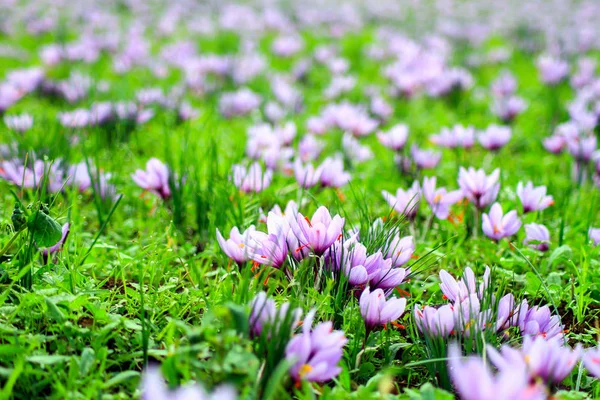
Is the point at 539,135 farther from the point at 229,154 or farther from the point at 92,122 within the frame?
the point at 92,122

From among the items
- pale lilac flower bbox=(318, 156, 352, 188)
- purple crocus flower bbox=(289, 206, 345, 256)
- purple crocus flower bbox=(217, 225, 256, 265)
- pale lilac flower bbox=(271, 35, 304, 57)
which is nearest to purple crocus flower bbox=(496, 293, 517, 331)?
purple crocus flower bbox=(289, 206, 345, 256)

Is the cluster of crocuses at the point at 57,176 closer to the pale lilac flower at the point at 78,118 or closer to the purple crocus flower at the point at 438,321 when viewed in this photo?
the pale lilac flower at the point at 78,118

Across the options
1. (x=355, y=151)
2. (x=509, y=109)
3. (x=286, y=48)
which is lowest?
(x=355, y=151)

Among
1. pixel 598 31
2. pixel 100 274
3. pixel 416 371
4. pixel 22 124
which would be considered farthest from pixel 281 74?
pixel 598 31

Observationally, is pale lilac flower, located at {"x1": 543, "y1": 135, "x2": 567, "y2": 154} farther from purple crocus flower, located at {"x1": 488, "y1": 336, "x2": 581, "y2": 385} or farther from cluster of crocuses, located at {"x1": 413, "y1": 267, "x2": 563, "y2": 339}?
purple crocus flower, located at {"x1": 488, "y1": 336, "x2": 581, "y2": 385}

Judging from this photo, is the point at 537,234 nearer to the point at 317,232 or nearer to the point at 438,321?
the point at 438,321

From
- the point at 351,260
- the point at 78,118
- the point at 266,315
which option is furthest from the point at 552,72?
the point at 266,315
